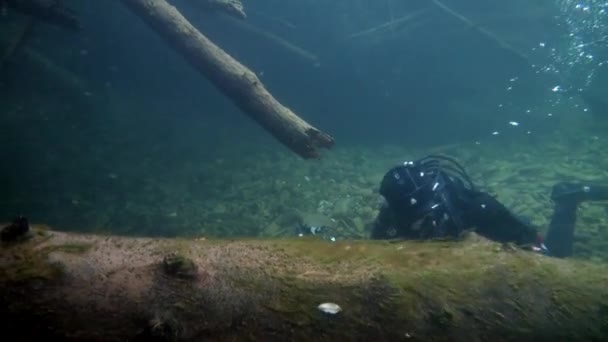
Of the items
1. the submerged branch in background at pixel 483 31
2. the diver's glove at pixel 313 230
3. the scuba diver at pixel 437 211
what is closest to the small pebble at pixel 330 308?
the scuba diver at pixel 437 211

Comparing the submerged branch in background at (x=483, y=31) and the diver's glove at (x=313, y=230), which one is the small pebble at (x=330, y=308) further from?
the submerged branch in background at (x=483, y=31)

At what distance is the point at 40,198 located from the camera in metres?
9.40

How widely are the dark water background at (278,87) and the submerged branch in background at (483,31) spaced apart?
0.12 meters

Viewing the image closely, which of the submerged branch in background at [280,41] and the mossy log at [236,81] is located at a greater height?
the submerged branch in background at [280,41]

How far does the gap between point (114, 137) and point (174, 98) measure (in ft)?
14.8

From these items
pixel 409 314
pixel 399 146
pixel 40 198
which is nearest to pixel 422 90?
pixel 399 146

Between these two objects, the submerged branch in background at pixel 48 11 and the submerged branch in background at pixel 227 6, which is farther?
the submerged branch in background at pixel 227 6

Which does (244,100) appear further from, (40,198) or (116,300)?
(40,198)

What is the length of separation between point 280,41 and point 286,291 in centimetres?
1528

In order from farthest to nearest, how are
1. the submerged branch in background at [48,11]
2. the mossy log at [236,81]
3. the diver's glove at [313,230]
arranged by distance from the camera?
the diver's glove at [313,230]
the submerged branch in background at [48,11]
the mossy log at [236,81]

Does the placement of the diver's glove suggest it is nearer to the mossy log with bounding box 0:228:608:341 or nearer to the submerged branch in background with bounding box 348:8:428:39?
the mossy log with bounding box 0:228:608:341

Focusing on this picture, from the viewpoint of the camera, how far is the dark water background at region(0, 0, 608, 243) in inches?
489

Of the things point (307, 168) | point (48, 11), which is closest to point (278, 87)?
point (307, 168)

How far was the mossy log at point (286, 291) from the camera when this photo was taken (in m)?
1.52
